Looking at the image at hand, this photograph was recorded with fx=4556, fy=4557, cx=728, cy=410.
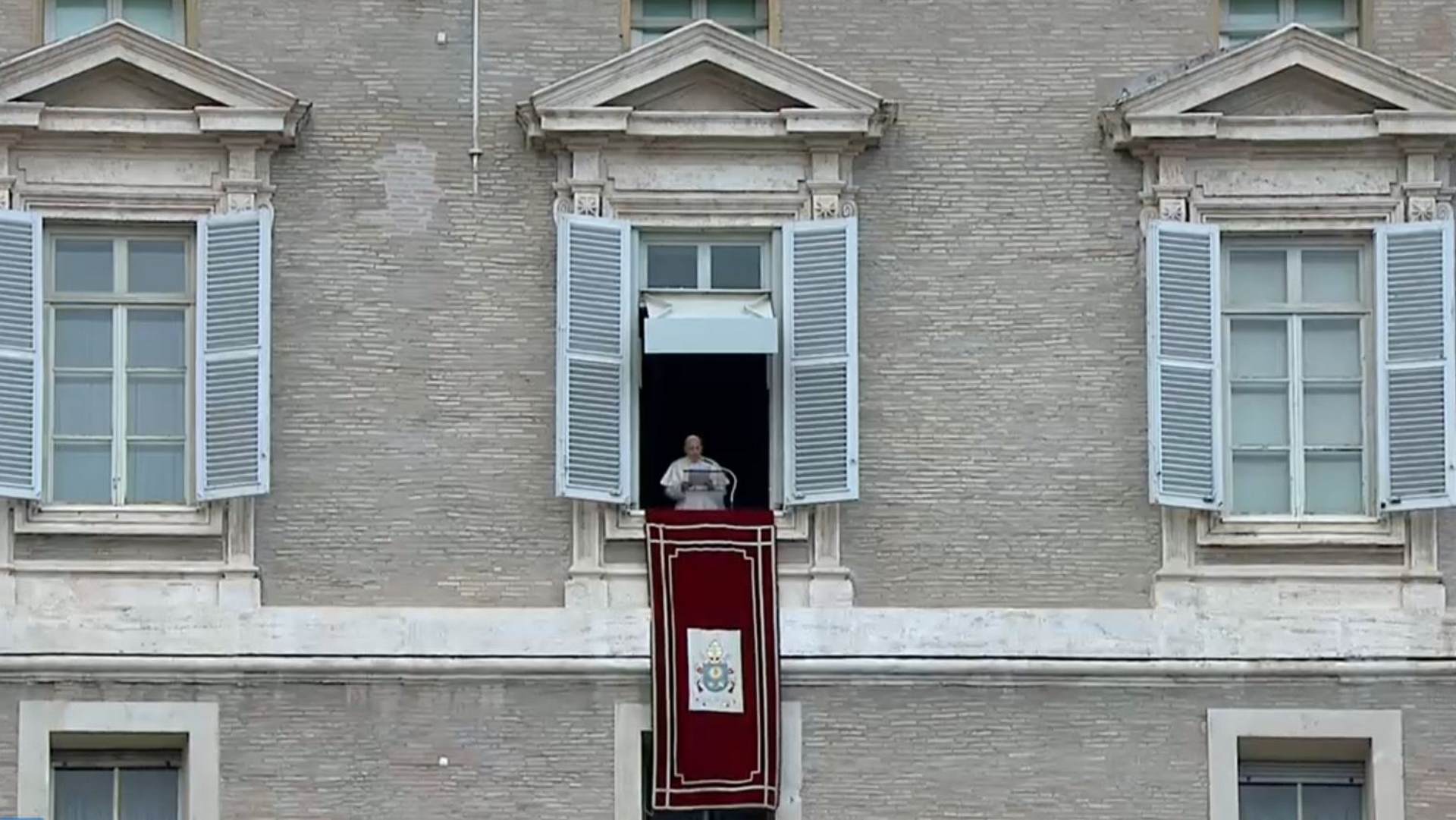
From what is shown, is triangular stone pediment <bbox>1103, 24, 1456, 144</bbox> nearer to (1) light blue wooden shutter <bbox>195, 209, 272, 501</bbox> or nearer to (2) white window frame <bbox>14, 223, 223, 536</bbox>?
(1) light blue wooden shutter <bbox>195, 209, 272, 501</bbox>

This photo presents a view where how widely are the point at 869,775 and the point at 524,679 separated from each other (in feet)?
7.92

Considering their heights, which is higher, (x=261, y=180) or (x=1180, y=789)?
(x=261, y=180)

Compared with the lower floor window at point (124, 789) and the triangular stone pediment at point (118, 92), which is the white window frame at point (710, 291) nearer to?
the triangular stone pediment at point (118, 92)

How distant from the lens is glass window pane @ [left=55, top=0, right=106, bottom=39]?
31.7 metres

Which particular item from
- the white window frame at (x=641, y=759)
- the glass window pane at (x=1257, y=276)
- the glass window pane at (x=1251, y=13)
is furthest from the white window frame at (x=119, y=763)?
the glass window pane at (x=1251, y=13)

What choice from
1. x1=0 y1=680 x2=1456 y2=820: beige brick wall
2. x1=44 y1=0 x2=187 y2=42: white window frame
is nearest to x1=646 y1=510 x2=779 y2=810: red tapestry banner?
x1=0 y1=680 x2=1456 y2=820: beige brick wall

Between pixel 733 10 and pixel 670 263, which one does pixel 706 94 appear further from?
pixel 670 263

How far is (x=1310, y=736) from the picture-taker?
101ft

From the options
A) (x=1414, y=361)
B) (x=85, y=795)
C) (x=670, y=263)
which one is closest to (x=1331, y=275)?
(x=1414, y=361)

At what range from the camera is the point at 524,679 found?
101 feet

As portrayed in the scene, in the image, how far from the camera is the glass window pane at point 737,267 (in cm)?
3147

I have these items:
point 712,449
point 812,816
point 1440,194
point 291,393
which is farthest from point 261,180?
point 1440,194

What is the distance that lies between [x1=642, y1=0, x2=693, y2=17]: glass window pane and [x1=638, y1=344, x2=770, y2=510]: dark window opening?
2395mm

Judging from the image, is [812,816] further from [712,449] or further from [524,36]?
[524,36]
